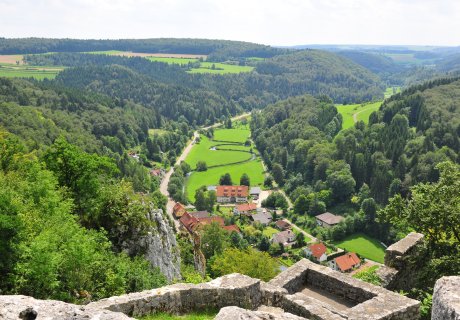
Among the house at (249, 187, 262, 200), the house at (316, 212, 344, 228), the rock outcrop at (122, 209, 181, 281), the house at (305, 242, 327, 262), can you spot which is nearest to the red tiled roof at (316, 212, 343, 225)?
the house at (316, 212, 344, 228)

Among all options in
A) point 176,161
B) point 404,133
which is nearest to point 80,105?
point 176,161

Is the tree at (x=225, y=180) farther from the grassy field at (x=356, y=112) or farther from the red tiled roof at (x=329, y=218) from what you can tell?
the grassy field at (x=356, y=112)

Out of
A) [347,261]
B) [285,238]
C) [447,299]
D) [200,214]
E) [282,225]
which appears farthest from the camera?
[200,214]

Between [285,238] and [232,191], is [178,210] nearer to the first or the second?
[232,191]

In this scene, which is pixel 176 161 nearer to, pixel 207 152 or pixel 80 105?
pixel 207 152

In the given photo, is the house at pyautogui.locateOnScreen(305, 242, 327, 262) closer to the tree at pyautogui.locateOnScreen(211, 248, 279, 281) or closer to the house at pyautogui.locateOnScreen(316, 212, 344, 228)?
the house at pyautogui.locateOnScreen(316, 212, 344, 228)

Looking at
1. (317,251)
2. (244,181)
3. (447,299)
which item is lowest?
(244,181)

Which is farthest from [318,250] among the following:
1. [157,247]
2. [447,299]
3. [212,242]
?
[447,299]

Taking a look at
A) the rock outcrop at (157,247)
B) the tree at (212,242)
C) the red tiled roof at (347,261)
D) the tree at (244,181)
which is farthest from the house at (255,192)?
the rock outcrop at (157,247)
